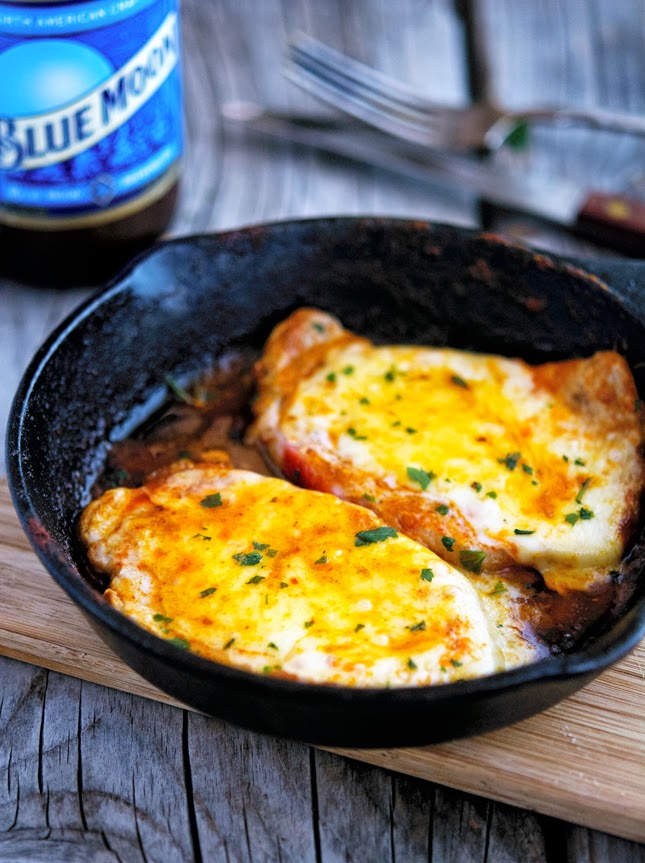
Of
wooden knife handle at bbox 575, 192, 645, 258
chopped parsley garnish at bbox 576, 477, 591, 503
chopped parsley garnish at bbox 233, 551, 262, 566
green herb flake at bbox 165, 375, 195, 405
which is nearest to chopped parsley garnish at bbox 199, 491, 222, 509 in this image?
chopped parsley garnish at bbox 233, 551, 262, 566

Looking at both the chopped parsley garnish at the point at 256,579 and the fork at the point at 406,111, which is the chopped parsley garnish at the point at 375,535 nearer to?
the chopped parsley garnish at the point at 256,579

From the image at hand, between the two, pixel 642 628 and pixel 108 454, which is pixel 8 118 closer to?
pixel 108 454

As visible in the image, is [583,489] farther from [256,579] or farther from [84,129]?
[84,129]

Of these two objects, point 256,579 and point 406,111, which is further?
point 406,111

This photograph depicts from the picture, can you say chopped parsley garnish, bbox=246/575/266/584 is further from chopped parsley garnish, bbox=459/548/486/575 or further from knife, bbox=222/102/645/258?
knife, bbox=222/102/645/258

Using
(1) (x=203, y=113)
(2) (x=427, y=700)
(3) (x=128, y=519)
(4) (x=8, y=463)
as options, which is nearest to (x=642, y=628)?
(2) (x=427, y=700)

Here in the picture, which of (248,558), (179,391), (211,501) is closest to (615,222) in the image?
(179,391)

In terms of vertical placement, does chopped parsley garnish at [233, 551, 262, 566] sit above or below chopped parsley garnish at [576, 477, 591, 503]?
above
